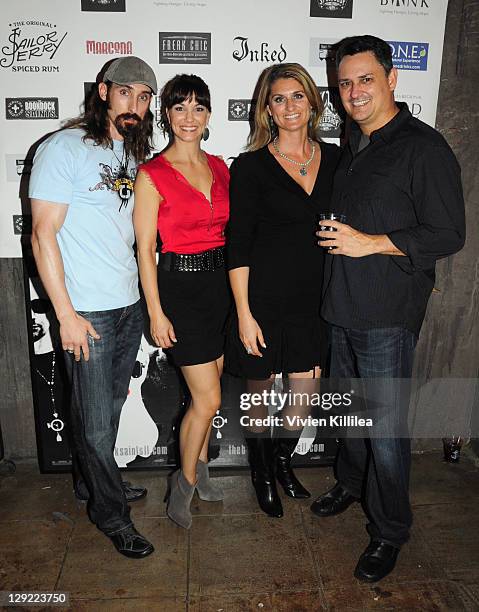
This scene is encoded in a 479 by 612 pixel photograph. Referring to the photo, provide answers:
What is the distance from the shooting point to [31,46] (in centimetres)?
274

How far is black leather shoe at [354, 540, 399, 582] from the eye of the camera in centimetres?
237

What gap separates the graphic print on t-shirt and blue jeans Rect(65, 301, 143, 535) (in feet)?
1.56

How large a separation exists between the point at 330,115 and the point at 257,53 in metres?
0.49

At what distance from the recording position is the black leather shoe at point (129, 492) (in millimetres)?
2902

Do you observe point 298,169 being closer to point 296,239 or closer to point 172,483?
point 296,239

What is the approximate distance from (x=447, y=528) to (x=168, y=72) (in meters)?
2.63

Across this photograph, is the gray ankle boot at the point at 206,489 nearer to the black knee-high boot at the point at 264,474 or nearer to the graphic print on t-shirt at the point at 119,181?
the black knee-high boot at the point at 264,474

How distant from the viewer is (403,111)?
2174mm

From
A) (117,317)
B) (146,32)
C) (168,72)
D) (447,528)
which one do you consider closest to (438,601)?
(447,528)

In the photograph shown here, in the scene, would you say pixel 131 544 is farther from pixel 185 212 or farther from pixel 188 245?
pixel 185 212

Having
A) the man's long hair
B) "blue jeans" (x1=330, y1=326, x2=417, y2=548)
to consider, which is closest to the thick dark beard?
the man's long hair

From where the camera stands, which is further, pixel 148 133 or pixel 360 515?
pixel 360 515

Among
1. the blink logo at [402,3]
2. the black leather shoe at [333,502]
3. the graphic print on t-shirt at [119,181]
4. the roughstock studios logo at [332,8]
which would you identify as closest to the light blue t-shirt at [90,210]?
the graphic print on t-shirt at [119,181]

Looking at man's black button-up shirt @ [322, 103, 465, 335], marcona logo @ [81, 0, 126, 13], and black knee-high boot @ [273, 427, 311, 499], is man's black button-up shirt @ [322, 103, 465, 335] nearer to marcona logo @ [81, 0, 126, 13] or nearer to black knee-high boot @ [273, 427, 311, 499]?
black knee-high boot @ [273, 427, 311, 499]
